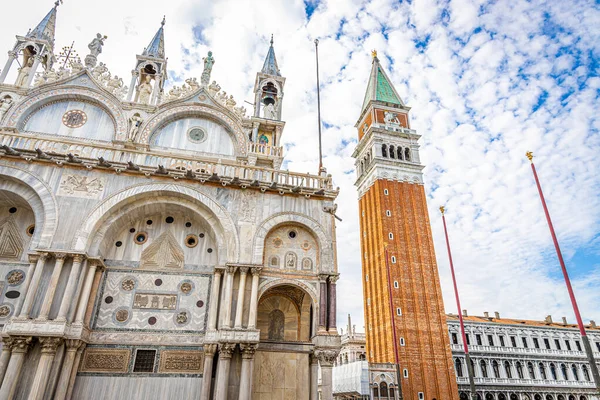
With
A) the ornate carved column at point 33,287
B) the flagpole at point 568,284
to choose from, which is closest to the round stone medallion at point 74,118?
the ornate carved column at point 33,287

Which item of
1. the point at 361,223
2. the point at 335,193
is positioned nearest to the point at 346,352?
the point at 361,223

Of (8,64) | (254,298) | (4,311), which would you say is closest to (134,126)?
(8,64)

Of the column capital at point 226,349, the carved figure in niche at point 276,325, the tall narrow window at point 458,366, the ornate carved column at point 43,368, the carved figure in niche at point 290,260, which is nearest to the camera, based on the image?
the ornate carved column at point 43,368

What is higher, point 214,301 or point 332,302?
point 332,302

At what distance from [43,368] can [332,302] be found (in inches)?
344

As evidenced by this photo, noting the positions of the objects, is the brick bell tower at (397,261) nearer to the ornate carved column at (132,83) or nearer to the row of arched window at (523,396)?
the row of arched window at (523,396)

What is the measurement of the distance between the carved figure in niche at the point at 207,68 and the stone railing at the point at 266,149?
418cm

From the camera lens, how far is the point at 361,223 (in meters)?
49.3

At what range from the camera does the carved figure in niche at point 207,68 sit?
18727 millimetres

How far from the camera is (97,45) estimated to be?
18672 mm

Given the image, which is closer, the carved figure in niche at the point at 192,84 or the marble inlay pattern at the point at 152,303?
the marble inlay pattern at the point at 152,303

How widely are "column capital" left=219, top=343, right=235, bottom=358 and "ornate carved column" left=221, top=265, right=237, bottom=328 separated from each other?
56cm

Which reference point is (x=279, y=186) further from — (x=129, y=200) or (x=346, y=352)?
(x=346, y=352)

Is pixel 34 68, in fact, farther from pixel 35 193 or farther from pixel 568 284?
pixel 568 284
